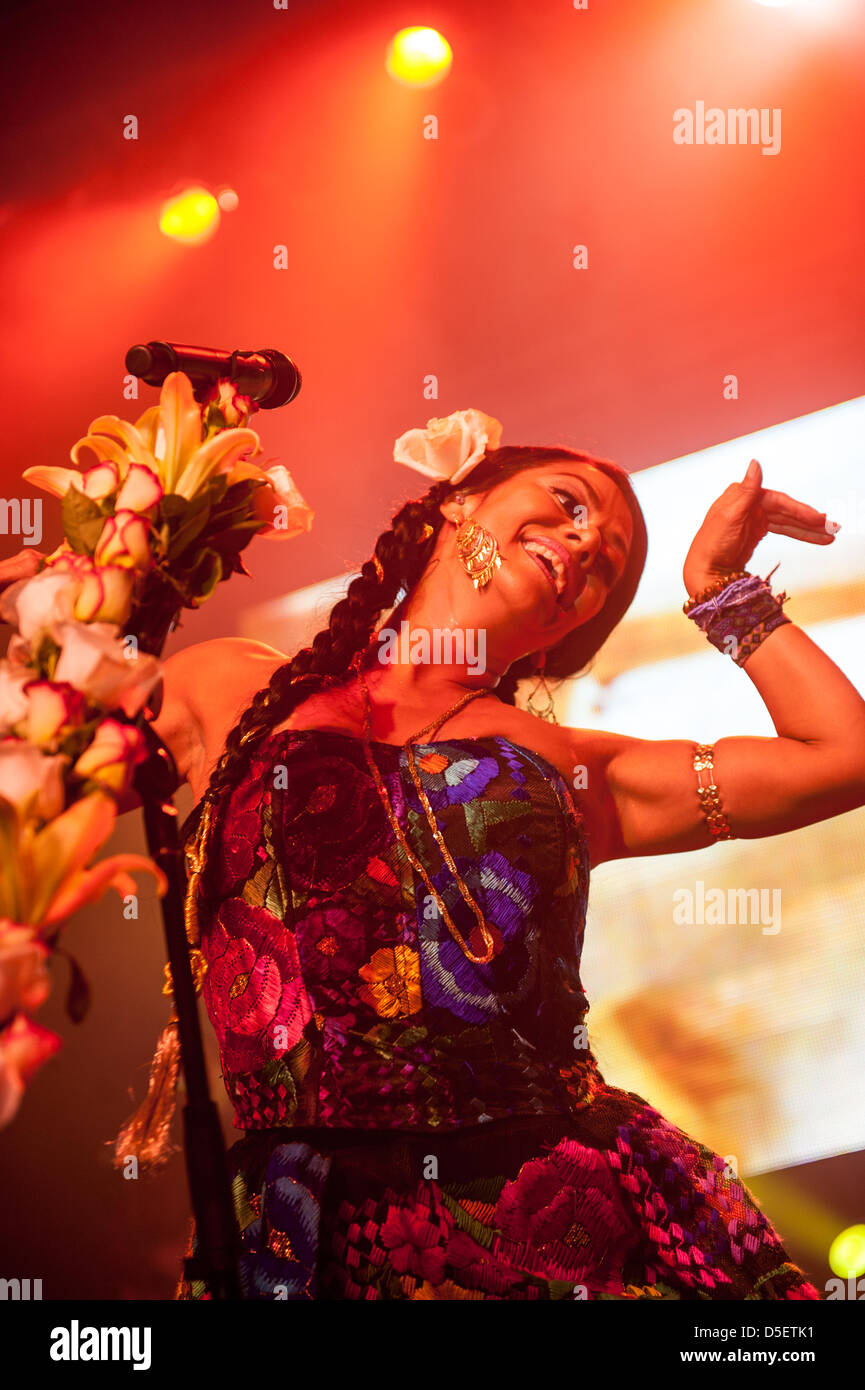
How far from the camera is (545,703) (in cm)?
179

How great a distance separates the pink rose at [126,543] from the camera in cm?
98

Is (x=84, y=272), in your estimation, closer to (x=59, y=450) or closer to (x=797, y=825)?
(x=59, y=450)

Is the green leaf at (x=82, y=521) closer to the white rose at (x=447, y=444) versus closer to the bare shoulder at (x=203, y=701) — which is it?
the bare shoulder at (x=203, y=701)

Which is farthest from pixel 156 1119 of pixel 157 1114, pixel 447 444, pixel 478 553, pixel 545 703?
Answer: pixel 447 444

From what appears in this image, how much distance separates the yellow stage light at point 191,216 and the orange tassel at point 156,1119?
1290 mm

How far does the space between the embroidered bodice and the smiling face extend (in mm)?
253

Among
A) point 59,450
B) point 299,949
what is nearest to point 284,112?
point 59,450

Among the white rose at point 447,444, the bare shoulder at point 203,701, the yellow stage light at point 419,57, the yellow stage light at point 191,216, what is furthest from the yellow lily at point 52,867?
the yellow stage light at point 419,57

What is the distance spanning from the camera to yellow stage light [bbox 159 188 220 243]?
201 cm

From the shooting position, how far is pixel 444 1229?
139 centimetres

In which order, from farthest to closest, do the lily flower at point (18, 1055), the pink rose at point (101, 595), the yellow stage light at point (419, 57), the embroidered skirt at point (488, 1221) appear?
the yellow stage light at point (419, 57)
the embroidered skirt at point (488, 1221)
the pink rose at point (101, 595)
the lily flower at point (18, 1055)

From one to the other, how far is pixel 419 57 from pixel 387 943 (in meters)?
1.49

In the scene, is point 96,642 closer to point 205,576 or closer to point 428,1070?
point 205,576

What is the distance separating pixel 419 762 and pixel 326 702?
0.16 metres
